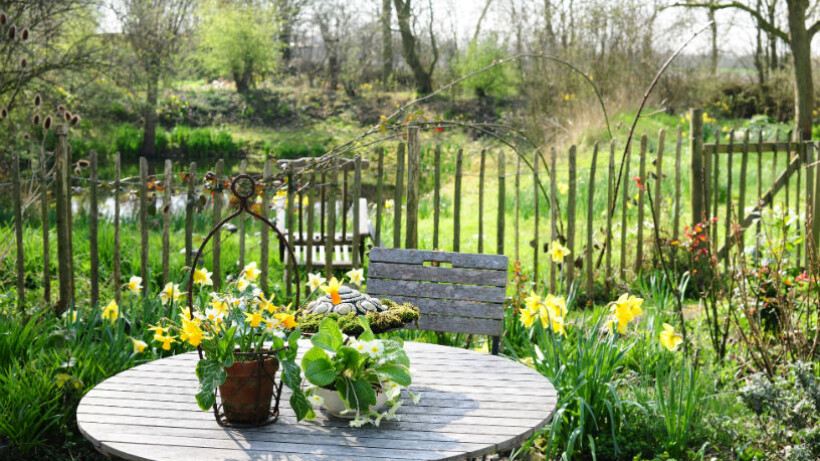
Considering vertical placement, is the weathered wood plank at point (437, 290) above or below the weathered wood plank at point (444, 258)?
Answer: below

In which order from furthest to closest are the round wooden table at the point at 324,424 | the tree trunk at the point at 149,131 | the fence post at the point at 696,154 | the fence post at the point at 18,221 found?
1. the tree trunk at the point at 149,131
2. the fence post at the point at 696,154
3. the fence post at the point at 18,221
4. the round wooden table at the point at 324,424

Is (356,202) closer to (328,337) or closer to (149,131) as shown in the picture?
(328,337)

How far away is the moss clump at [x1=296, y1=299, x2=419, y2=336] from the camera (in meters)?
2.42

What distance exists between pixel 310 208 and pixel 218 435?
2680mm

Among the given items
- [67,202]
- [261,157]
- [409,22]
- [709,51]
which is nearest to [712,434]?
[67,202]

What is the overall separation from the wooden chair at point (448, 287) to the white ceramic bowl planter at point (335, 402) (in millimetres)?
1382

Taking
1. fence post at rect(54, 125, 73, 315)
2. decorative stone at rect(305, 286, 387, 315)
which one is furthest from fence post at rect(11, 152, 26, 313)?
decorative stone at rect(305, 286, 387, 315)

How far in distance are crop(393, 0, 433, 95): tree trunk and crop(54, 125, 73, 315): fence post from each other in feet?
50.2

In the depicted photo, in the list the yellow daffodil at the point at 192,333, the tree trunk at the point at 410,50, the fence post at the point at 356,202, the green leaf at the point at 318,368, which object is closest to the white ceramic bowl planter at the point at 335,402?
the green leaf at the point at 318,368

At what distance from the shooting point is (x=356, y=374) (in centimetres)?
209

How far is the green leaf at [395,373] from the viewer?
82.4 inches

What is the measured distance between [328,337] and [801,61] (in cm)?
788

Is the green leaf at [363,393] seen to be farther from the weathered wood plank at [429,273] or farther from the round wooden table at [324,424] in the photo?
the weathered wood plank at [429,273]

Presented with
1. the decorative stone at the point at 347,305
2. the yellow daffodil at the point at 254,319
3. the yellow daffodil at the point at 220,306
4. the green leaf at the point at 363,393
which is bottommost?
the green leaf at the point at 363,393
